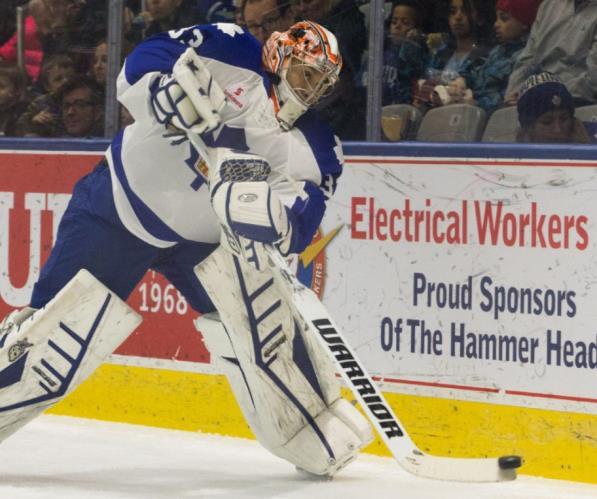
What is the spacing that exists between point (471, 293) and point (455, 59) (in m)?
0.67

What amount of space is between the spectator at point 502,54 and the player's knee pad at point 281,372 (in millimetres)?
849

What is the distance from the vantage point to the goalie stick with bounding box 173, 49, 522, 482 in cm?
368

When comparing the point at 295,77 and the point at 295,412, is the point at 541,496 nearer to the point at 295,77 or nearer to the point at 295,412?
the point at 295,412

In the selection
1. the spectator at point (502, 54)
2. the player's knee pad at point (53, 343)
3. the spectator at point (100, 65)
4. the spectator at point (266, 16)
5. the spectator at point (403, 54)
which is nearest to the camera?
the player's knee pad at point (53, 343)

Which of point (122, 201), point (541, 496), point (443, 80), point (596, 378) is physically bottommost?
point (541, 496)

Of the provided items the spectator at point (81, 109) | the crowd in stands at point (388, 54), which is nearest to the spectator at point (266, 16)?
the crowd in stands at point (388, 54)

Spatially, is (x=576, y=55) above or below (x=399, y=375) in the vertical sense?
above

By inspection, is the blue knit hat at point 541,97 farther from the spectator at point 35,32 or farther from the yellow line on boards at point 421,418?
the spectator at point 35,32

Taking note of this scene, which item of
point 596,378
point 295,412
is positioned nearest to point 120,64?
point 295,412

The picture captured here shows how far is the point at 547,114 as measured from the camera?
13.6ft

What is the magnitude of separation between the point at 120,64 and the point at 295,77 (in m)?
1.54

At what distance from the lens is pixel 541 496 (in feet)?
12.7

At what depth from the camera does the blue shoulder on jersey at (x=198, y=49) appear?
3.73 m

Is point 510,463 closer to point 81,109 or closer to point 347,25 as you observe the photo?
A: point 347,25
